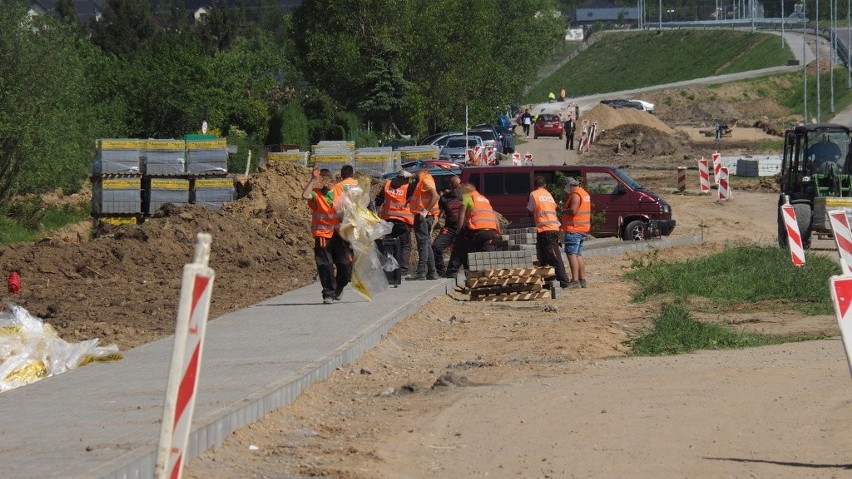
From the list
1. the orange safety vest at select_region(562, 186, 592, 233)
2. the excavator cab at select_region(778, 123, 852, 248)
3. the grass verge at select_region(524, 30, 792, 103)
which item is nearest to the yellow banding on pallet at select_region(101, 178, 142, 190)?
the excavator cab at select_region(778, 123, 852, 248)

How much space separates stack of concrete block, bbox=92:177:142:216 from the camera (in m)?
35.0

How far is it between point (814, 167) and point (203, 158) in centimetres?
1548

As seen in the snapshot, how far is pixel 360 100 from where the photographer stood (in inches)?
2569

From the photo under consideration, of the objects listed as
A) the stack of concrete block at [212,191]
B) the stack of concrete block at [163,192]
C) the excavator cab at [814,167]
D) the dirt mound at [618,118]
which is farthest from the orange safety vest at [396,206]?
the dirt mound at [618,118]

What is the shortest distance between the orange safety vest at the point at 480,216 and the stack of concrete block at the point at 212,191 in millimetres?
14791

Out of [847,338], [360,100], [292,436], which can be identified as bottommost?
[292,436]

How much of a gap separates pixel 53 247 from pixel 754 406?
17.7m

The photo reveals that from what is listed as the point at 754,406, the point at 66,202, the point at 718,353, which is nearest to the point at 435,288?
the point at 718,353

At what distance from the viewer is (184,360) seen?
5.70 metres

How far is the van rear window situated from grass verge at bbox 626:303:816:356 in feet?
44.4

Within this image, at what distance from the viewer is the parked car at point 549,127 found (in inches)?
3107

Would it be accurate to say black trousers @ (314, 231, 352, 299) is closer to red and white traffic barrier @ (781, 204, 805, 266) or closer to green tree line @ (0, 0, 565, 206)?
red and white traffic barrier @ (781, 204, 805, 266)

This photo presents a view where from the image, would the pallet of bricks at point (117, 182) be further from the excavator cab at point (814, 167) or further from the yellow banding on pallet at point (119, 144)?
the excavator cab at point (814, 167)

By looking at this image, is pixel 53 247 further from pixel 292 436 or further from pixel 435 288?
pixel 292 436
